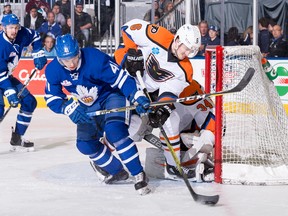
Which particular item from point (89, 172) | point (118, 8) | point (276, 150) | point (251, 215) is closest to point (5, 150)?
point (89, 172)

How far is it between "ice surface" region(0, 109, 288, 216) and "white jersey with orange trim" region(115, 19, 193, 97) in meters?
0.57

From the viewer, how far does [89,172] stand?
5.13 meters

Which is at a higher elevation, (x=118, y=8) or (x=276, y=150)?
(x=118, y=8)

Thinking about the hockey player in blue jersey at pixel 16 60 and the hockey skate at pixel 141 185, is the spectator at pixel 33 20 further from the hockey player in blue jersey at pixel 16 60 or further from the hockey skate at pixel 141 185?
the hockey skate at pixel 141 185

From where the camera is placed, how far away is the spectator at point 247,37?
876cm

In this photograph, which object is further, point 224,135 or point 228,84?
point 228,84

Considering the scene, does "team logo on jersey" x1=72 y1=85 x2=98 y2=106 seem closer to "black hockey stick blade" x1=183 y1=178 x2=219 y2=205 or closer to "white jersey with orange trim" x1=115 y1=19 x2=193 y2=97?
"white jersey with orange trim" x1=115 y1=19 x2=193 y2=97

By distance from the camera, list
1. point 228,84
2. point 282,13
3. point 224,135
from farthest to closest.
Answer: point 282,13, point 228,84, point 224,135

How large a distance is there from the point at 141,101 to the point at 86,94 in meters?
0.37

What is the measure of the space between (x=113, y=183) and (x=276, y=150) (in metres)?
0.99

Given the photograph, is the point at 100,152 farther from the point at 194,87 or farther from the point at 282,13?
the point at 282,13

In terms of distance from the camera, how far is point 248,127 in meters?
5.17

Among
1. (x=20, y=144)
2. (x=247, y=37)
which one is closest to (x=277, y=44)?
(x=247, y=37)

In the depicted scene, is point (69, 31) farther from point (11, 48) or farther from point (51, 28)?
point (11, 48)
